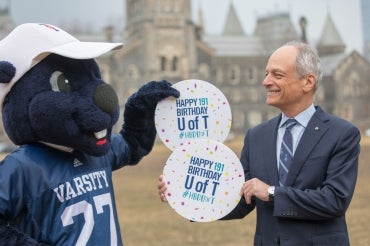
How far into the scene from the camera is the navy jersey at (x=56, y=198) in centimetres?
200

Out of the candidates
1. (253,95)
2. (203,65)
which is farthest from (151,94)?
(203,65)

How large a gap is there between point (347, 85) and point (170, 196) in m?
29.4

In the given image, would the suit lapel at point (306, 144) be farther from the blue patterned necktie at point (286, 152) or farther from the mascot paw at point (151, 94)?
the mascot paw at point (151, 94)

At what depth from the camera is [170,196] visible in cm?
224

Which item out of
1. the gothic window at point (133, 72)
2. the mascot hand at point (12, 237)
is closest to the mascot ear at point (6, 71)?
the mascot hand at point (12, 237)

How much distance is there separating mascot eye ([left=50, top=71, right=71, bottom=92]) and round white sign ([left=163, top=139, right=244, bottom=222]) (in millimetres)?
425

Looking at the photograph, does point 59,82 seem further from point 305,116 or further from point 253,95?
point 253,95

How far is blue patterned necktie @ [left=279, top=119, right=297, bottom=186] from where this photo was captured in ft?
6.93

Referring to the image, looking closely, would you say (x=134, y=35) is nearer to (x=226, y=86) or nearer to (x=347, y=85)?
(x=226, y=86)

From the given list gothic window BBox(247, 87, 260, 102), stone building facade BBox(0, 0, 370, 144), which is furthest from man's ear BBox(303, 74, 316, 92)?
gothic window BBox(247, 87, 260, 102)

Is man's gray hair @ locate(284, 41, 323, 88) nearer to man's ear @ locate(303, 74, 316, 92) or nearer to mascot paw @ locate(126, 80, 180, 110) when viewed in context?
man's ear @ locate(303, 74, 316, 92)

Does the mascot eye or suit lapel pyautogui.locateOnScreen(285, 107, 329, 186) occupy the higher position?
the mascot eye

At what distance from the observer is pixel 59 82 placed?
Result: 82.7 inches

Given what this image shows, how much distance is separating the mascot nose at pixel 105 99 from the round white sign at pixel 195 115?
25cm
